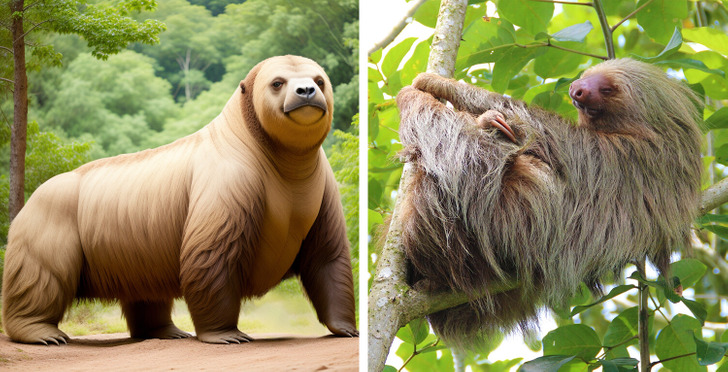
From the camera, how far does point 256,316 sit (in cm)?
190

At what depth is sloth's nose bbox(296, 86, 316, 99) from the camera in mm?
1806

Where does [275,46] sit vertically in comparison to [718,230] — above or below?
above

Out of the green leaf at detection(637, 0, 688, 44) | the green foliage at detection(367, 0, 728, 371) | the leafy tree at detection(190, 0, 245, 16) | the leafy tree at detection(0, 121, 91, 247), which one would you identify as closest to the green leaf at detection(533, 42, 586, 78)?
the green foliage at detection(367, 0, 728, 371)

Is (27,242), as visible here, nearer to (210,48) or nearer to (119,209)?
(119,209)

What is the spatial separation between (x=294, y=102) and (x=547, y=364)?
3.31 feet

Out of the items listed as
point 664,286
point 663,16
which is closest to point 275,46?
point 663,16

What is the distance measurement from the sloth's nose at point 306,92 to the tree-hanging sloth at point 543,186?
26 cm

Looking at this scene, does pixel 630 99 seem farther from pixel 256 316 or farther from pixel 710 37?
pixel 256 316

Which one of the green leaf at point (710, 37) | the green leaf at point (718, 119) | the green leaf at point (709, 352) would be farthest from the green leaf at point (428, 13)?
the green leaf at point (709, 352)

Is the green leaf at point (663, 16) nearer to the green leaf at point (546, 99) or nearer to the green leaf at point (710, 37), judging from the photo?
the green leaf at point (710, 37)

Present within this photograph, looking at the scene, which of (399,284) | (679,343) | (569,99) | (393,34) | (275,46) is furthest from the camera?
Answer: (393,34)

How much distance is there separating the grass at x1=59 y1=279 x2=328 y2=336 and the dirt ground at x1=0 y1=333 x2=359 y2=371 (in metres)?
0.03

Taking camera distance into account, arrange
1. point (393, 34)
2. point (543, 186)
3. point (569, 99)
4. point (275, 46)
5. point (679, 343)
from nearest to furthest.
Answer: point (543, 186) < point (679, 343) < point (275, 46) < point (569, 99) < point (393, 34)

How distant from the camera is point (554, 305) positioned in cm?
175
